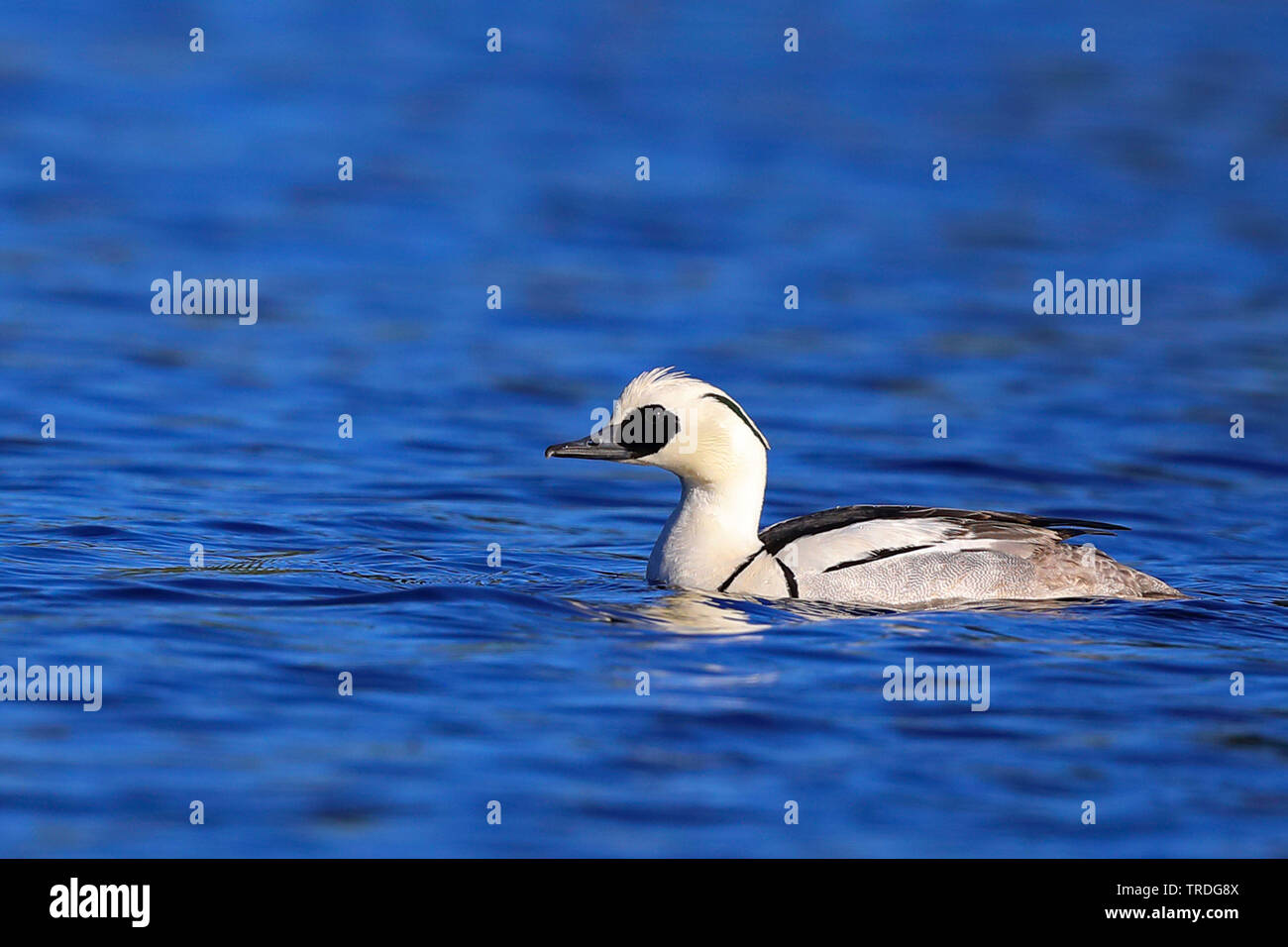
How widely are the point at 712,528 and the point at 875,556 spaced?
3.18 ft

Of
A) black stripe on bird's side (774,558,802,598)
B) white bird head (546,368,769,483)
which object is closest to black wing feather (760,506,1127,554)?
black stripe on bird's side (774,558,802,598)

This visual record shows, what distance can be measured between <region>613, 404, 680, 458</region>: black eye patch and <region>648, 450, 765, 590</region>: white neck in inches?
16.4

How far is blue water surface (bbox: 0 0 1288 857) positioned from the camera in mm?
8258

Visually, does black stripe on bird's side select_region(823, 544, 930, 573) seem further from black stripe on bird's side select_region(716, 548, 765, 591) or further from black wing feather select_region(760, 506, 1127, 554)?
black stripe on bird's side select_region(716, 548, 765, 591)

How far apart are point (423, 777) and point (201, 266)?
13.5 m

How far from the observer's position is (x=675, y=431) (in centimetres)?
1127

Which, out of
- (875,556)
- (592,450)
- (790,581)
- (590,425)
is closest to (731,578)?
(790,581)

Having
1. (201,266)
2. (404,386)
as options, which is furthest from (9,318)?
(404,386)

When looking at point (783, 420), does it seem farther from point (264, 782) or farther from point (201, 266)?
point (264, 782)

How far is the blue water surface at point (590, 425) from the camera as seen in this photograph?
8258mm

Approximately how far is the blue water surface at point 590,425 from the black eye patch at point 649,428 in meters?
0.92

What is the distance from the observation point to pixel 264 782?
317 inches

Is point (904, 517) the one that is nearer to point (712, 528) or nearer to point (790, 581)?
point (790, 581)
